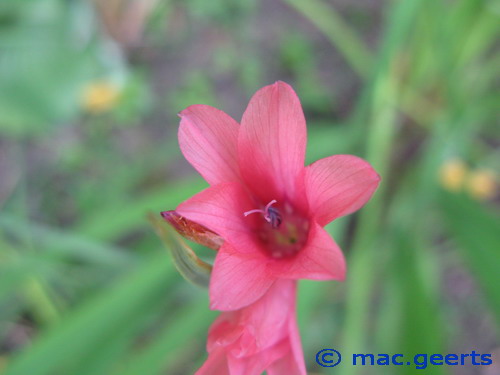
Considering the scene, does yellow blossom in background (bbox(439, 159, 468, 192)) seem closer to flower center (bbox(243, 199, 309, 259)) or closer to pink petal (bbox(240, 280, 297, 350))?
flower center (bbox(243, 199, 309, 259))

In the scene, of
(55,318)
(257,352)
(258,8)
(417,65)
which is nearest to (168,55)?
(258,8)

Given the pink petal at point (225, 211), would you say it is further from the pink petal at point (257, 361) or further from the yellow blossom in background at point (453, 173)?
the yellow blossom in background at point (453, 173)

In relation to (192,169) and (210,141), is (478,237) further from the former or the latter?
(192,169)

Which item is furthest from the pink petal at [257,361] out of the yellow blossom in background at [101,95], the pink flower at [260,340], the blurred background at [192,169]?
the yellow blossom in background at [101,95]

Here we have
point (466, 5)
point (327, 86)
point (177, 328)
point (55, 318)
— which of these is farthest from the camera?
point (327, 86)

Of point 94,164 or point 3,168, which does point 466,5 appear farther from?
point 3,168

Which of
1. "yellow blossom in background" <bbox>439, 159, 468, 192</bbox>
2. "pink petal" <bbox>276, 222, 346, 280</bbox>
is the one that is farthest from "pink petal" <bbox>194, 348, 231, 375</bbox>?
"yellow blossom in background" <bbox>439, 159, 468, 192</bbox>
